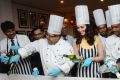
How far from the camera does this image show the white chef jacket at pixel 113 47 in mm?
2527

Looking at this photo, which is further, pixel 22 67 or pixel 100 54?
pixel 22 67

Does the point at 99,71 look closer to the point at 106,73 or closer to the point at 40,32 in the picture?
the point at 106,73

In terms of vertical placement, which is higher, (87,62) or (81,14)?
(81,14)

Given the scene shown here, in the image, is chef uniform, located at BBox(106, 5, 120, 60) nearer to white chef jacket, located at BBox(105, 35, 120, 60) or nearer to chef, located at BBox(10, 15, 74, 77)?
white chef jacket, located at BBox(105, 35, 120, 60)

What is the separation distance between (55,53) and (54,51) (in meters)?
0.02

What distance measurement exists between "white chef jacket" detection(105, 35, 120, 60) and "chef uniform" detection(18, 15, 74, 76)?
33 centimetres

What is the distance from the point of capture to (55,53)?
103 inches

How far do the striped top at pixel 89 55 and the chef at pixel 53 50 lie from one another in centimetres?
12

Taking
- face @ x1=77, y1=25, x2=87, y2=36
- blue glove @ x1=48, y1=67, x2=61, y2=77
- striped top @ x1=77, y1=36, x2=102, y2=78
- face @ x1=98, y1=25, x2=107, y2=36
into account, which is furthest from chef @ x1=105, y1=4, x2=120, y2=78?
face @ x1=98, y1=25, x2=107, y2=36

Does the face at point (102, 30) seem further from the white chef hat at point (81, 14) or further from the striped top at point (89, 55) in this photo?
the striped top at point (89, 55)

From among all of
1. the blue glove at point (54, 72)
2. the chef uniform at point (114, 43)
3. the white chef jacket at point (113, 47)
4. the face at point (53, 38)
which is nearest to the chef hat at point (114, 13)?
the chef uniform at point (114, 43)

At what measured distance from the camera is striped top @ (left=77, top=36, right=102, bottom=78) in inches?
103

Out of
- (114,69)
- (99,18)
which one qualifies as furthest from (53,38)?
(99,18)

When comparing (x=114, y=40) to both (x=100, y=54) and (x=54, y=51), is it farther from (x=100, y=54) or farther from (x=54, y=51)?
(x=54, y=51)
